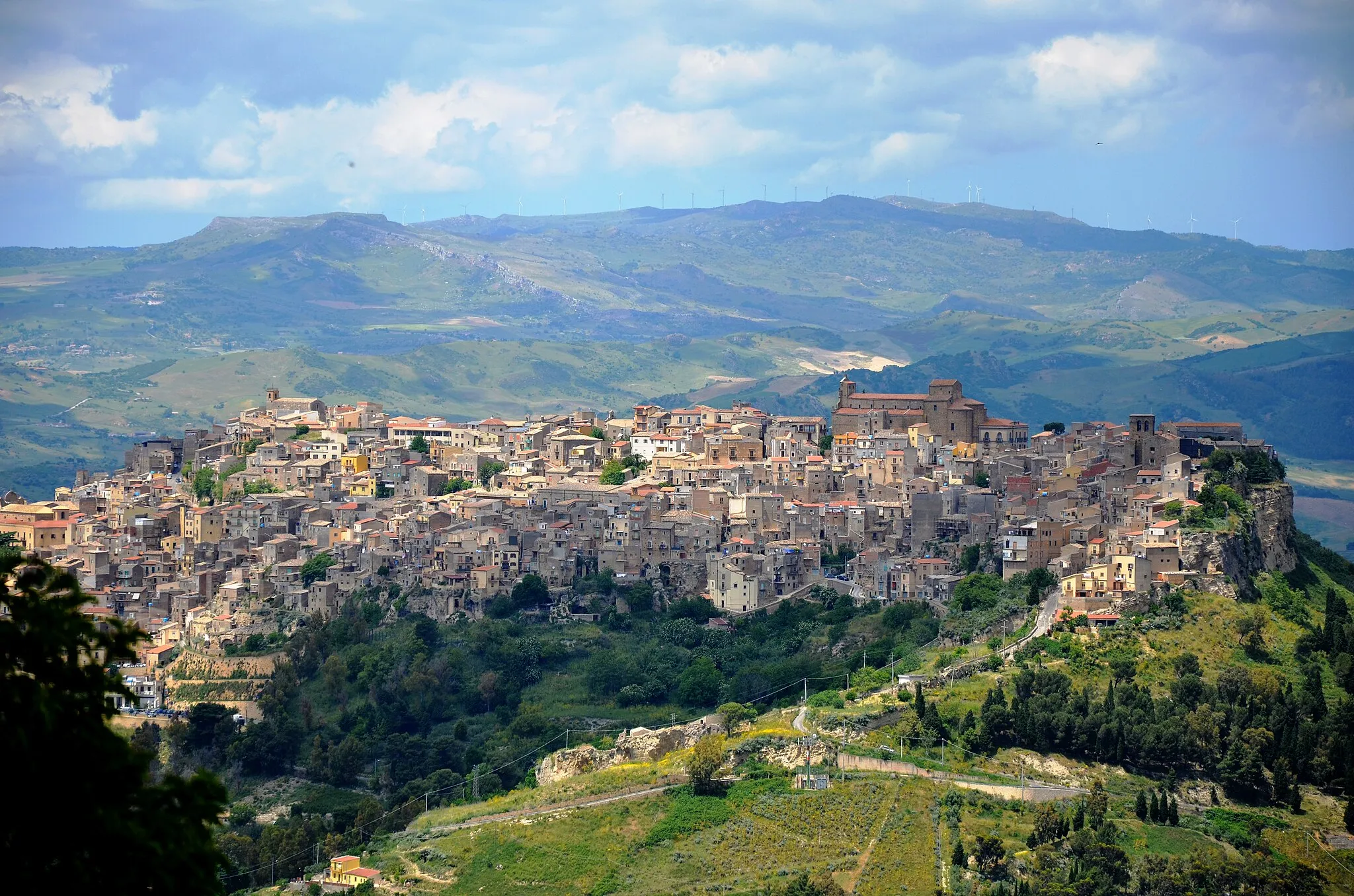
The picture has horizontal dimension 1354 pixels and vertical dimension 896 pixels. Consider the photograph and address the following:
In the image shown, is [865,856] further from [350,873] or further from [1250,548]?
[1250,548]

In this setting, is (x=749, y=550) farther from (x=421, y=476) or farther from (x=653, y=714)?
(x=421, y=476)

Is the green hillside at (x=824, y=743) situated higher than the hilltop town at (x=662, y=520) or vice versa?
the hilltop town at (x=662, y=520)

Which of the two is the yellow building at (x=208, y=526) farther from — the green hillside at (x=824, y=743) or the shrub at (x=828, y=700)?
the shrub at (x=828, y=700)

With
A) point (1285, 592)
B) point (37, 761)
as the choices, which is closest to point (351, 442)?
point (1285, 592)

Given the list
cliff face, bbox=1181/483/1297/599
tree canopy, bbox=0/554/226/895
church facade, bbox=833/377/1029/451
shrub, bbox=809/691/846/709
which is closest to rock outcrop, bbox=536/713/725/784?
shrub, bbox=809/691/846/709

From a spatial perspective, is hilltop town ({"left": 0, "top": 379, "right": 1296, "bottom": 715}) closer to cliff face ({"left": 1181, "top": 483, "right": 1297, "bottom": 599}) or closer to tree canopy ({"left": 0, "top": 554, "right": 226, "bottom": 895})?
cliff face ({"left": 1181, "top": 483, "right": 1297, "bottom": 599})

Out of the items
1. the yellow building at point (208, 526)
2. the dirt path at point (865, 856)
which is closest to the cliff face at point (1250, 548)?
the dirt path at point (865, 856)

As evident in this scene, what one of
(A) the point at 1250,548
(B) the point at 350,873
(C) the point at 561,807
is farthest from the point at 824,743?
(A) the point at 1250,548
